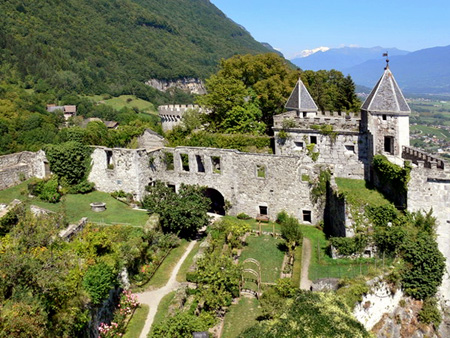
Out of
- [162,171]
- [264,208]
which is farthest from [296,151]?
[162,171]

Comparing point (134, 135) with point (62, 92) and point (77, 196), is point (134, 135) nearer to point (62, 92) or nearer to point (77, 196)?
point (77, 196)

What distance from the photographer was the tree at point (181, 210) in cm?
2886

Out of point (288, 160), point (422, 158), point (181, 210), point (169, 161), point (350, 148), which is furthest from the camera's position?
point (169, 161)

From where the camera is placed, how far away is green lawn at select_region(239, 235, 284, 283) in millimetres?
25859

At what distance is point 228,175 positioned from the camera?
33.3 metres

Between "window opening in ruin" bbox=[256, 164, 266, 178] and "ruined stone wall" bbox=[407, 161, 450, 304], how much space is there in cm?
1027

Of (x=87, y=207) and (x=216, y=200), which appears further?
(x=216, y=200)

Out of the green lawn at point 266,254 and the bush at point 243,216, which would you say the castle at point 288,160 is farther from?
the green lawn at point 266,254

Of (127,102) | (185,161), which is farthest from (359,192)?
(127,102)

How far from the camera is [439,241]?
26.1 m

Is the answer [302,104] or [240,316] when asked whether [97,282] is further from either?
[302,104]

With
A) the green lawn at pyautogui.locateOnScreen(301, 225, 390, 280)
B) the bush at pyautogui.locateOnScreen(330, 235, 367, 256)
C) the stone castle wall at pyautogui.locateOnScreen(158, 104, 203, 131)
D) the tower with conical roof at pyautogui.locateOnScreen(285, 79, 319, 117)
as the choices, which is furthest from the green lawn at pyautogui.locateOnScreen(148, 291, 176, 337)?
the stone castle wall at pyautogui.locateOnScreen(158, 104, 203, 131)

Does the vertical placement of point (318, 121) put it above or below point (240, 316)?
above

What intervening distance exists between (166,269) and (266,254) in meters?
6.44
